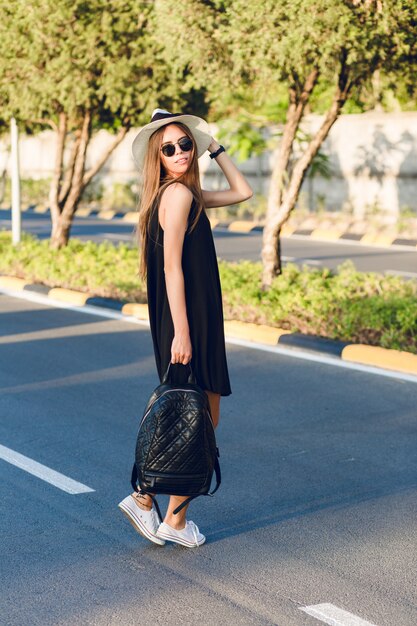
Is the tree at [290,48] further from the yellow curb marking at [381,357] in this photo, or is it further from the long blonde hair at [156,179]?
the long blonde hair at [156,179]

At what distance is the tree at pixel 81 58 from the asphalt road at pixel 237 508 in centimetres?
601

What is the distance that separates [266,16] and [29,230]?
16881 millimetres

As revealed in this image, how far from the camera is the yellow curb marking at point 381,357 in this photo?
31.7 ft


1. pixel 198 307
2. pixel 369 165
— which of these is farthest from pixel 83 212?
pixel 198 307

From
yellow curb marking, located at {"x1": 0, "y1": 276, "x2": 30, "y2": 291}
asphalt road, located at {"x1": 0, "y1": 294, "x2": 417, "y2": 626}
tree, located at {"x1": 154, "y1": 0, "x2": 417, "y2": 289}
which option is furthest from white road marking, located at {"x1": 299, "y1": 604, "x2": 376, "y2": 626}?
yellow curb marking, located at {"x1": 0, "y1": 276, "x2": 30, "y2": 291}

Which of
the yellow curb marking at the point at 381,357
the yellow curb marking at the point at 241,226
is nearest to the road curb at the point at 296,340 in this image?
the yellow curb marking at the point at 381,357

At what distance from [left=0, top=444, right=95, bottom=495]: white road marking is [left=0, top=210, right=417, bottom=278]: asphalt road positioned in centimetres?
1179

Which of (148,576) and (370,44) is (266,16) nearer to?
(370,44)

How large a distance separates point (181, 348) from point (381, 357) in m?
5.07

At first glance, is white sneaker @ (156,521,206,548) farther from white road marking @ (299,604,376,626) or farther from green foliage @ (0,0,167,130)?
green foliage @ (0,0,167,130)

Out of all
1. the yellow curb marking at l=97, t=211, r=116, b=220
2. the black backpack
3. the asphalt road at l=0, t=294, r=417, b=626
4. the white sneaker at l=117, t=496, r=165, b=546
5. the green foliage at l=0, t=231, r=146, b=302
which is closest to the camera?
the asphalt road at l=0, t=294, r=417, b=626

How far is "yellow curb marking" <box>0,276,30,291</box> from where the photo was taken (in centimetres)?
1548

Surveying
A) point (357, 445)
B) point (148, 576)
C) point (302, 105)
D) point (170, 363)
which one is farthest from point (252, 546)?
point (302, 105)

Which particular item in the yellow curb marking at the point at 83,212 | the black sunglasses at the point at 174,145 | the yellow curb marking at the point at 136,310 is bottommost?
the yellow curb marking at the point at 83,212
